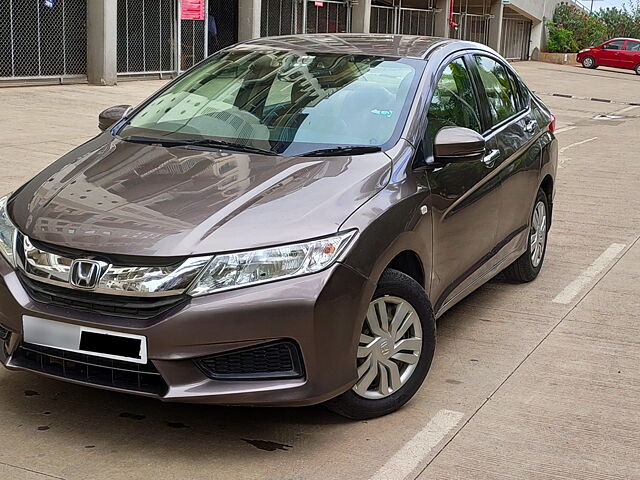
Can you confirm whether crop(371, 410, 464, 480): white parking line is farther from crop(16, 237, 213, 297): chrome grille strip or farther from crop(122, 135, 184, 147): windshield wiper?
crop(122, 135, 184, 147): windshield wiper

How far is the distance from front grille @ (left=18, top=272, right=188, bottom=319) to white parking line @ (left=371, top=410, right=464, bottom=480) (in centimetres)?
106

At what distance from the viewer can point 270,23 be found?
27.9m

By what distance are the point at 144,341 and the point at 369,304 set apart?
0.98m

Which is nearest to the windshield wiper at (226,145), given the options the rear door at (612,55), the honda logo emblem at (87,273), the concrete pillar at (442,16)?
the honda logo emblem at (87,273)

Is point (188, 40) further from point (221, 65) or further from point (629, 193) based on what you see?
point (221, 65)

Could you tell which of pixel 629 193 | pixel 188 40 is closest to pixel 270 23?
pixel 188 40

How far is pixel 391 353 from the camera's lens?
4453 millimetres

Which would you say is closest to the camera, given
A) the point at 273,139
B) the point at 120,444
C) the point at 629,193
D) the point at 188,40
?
the point at 120,444

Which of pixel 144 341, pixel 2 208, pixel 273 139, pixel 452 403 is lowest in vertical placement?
pixel 452 403

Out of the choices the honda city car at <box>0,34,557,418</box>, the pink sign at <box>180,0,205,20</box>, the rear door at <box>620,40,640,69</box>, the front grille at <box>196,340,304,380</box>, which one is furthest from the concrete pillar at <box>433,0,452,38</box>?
the front grille at <box>196,340,304,380</box>

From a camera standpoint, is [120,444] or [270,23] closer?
[120,444]

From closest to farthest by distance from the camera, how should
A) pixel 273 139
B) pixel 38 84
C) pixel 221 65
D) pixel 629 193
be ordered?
pixel 273 139, pixel 221 65, pixel 629 193, pixel 38 84

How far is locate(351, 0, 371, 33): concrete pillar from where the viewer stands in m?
31.5

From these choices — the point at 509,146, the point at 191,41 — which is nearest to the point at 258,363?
the point at 509,146
